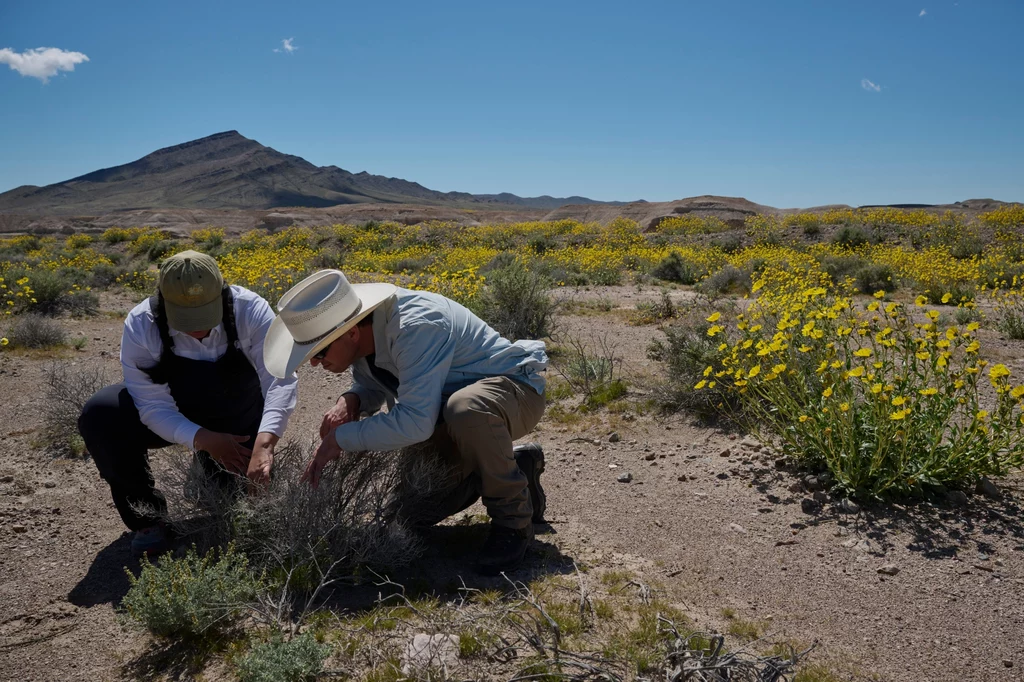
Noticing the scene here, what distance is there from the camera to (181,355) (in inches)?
120

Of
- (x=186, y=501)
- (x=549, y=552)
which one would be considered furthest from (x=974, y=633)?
(x=186, y=501)

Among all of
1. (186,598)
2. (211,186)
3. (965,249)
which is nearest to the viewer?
(186,598)

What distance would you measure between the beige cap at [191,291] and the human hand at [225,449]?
1.40 feet

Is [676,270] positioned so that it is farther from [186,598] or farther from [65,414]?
[186,598]

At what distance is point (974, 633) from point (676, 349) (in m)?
3.21

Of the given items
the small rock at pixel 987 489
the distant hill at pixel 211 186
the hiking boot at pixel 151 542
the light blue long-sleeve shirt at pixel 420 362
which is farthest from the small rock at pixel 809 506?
the distant hill at pixel 211 186

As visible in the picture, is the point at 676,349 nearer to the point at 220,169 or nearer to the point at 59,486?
the point at 59,486

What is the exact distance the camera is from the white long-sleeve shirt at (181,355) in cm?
293

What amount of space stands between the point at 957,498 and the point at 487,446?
7.13ft

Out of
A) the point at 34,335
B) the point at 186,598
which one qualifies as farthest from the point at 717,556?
the point at 34,335

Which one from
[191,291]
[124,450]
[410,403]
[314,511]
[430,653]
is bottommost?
[430,653]

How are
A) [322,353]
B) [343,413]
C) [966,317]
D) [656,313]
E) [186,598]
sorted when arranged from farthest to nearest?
[656,313], [966,317], [343,413], [322,353], [186,598]

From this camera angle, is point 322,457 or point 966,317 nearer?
point 322,457

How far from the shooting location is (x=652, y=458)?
14.3ft
